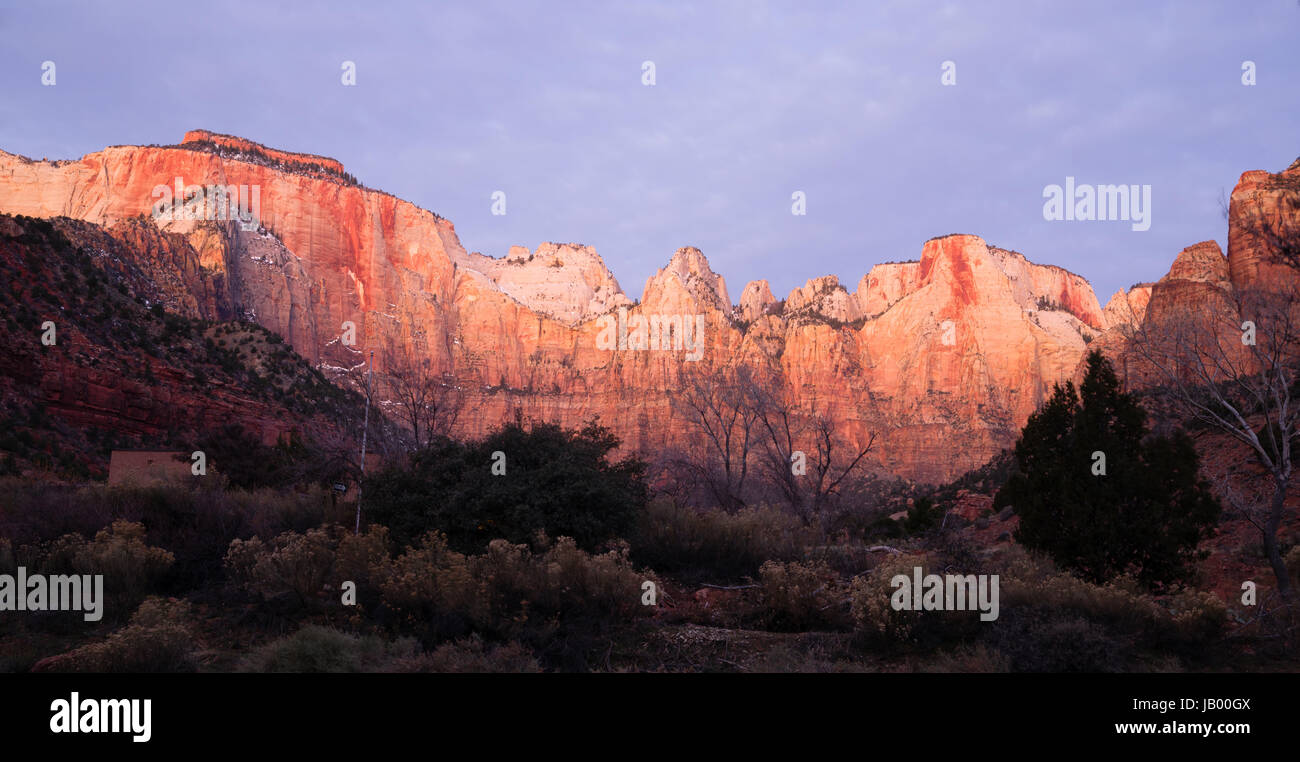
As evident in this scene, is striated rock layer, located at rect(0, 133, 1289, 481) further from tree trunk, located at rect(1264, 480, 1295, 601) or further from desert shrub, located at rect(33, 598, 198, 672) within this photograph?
desert shrub, located at rect(33, 598, 198, 672)

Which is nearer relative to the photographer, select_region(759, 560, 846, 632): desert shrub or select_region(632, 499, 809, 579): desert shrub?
select_region(759, 560, 846, 632): desert shrub

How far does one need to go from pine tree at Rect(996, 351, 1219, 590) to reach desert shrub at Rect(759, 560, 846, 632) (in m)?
4.67

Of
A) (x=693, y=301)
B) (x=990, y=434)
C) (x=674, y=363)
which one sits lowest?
(x=990, y=434)

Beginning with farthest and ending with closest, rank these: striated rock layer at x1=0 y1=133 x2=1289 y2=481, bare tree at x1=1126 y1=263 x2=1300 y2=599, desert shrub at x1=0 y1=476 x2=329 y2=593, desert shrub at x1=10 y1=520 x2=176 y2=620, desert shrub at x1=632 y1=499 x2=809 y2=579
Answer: striated rock layer at x1=0 y1=133 x2=1289 y2=481 → desert shrub at x1=632 y1=499 x2=809 y2=579 → desert shrub at x1=0 y1=476 x2=329 y2=593 → bare tree at x1=1126 y1=263 x2=1300 y2=599 → desert shrub at x1=10 y1=520 x2=176 y2=620

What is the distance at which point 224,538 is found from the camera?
1395cm

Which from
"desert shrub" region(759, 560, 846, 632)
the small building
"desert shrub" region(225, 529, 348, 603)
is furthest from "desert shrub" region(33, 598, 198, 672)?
the small building

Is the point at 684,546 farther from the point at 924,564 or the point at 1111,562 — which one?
the point at 1111,562

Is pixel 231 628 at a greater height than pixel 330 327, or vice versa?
pixel 330 327

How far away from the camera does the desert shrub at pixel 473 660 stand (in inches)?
316

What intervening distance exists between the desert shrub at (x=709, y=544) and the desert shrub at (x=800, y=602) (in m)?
2.42

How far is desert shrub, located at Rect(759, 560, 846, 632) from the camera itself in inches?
424

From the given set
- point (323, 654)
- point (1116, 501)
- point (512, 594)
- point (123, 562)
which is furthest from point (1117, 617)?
point (123, 562)
